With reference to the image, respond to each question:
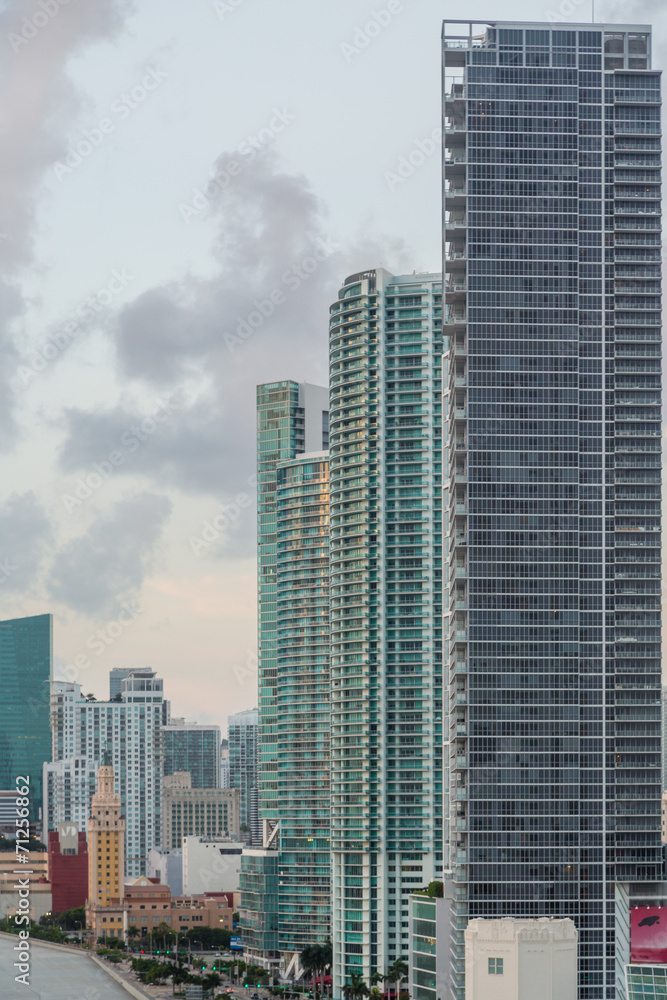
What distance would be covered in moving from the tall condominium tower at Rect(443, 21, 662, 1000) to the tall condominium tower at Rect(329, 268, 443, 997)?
52554mm

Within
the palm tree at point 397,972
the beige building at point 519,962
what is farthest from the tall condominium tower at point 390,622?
the beige building at point 519,962

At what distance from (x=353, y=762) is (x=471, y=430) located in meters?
70.3

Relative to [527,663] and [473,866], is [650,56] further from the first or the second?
[473,866]

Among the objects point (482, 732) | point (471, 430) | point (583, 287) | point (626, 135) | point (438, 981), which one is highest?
point (626, 135)

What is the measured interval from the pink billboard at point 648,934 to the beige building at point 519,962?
33156mm

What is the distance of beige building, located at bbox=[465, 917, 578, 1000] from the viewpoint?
319 ft

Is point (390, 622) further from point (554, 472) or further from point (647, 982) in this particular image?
point (647, 982)

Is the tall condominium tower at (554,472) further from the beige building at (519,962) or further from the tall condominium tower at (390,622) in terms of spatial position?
the tall condominium tower at (390,622)

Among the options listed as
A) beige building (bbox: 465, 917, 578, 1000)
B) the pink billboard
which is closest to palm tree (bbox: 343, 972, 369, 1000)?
the pink billboard

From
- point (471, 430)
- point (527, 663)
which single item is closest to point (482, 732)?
point (527, 663)

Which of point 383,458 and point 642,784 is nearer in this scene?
point 642,784

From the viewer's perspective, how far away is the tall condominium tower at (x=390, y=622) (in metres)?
190

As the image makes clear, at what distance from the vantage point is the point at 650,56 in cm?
14438

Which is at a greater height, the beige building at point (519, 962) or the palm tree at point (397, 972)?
the beige building at point (519, 962)
